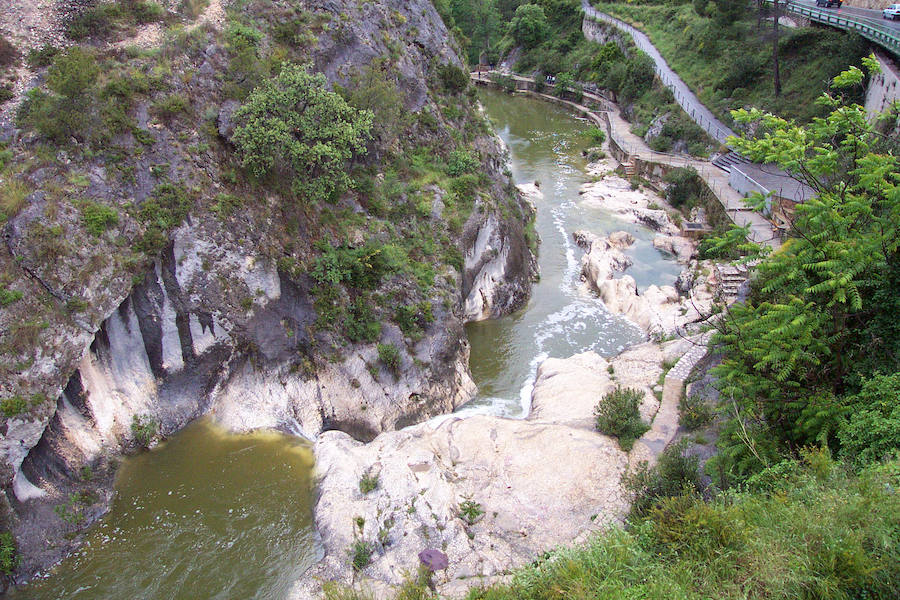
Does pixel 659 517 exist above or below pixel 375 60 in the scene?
below

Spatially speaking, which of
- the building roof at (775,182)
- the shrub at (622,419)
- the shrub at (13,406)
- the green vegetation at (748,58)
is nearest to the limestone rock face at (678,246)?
the building roof at (775,182)

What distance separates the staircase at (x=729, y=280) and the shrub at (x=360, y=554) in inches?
858

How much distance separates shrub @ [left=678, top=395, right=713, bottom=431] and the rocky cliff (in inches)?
349

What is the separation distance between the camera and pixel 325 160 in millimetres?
23594

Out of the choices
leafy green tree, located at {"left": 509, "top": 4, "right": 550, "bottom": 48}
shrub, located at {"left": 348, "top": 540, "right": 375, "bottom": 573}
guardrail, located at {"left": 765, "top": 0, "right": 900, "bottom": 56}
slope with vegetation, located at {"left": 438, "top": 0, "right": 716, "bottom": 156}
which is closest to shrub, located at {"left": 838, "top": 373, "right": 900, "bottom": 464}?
shrub, located at {"left": 348, "top": 540, "right": 375, "bottom": 573}

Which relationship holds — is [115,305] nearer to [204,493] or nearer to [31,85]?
[204,493]

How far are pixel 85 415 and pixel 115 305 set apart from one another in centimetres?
368

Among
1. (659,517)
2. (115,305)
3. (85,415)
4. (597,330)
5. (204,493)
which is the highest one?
(115,305)

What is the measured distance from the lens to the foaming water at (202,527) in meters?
15.4

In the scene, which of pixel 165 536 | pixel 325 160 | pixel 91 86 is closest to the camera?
pixel 165 536

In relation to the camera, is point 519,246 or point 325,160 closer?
point 325,160

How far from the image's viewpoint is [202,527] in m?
17.1

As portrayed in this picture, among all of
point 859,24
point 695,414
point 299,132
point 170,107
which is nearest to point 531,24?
point 859,24

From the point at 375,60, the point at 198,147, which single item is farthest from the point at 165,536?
the point at 375,60
